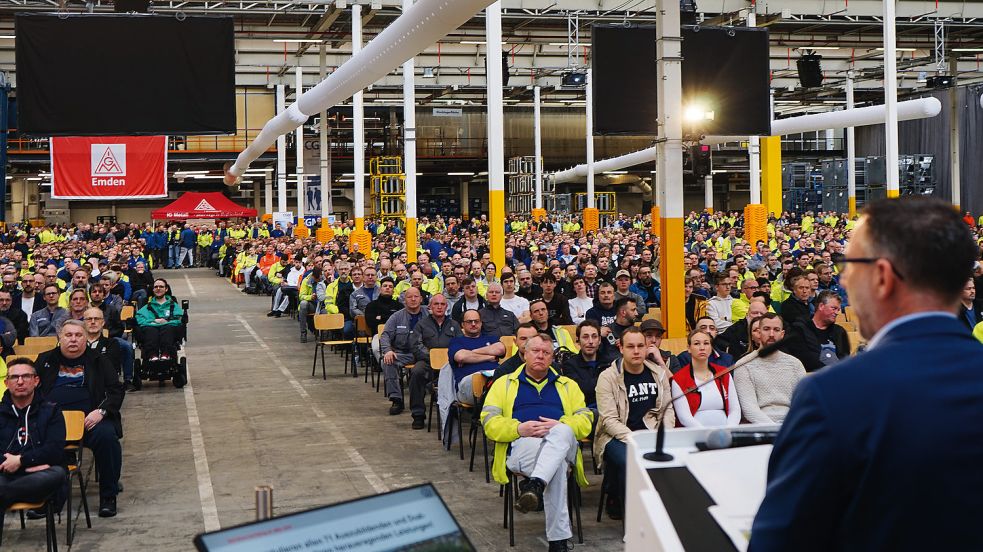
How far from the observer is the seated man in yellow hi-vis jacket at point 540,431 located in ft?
20.0

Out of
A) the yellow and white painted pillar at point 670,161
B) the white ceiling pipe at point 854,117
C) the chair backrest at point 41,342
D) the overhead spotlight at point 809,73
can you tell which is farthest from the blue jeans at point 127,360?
the overhead spotlight at point 809,73

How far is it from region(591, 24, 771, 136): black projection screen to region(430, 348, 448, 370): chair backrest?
5411 millimetres

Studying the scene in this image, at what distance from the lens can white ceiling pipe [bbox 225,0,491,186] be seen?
343 inches

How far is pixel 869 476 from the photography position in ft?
5.20

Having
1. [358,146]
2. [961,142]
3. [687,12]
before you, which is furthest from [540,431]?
[961,142]

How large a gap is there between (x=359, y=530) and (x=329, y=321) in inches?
443

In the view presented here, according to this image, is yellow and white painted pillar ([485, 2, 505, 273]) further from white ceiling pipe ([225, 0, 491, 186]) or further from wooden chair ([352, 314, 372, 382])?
wooden chair ([352, 314, 372, 382])

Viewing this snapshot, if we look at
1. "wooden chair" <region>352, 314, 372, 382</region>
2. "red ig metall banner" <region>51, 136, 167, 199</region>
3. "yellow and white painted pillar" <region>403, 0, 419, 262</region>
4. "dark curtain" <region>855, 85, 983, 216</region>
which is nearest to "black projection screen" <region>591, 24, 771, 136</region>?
"wooden chair" <region>352, 314, 372, 382</region>

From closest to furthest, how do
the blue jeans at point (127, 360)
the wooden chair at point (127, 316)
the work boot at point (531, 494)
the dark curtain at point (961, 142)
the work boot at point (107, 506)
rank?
the work boot at point (531, 494) < the work boot at point (107, 506) < the blue jeans at point (127, 360) < the wooden chair at point (127, 316) < the dark curtain at point (961, 142)

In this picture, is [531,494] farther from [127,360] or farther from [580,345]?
[127,360]

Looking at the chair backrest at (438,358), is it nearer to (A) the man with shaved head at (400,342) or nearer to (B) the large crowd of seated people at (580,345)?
(B) the large crowd of seated people at (580,345)

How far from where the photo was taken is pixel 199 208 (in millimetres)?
41312

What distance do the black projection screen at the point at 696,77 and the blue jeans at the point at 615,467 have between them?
7881 millimetres

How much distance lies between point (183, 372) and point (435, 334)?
13.2ft
